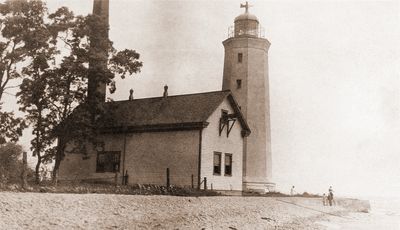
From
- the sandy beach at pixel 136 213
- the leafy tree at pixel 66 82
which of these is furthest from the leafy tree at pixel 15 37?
the sandy beach at pixel 136 213

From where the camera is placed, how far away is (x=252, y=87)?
34906mm

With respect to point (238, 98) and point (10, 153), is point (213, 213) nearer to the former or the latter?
point (238, 98)

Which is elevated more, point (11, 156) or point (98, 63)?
point (98, 63)

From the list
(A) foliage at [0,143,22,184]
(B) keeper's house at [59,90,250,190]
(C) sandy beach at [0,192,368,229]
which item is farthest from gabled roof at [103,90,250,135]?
(A) foliage at [0,143,22,184]

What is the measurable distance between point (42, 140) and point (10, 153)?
21023mm

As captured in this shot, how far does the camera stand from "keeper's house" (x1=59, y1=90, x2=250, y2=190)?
2588 centimetres

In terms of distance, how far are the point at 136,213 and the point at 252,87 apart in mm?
21113

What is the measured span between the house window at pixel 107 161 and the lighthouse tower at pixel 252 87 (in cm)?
970

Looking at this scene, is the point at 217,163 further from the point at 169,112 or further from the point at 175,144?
the point at 169,112

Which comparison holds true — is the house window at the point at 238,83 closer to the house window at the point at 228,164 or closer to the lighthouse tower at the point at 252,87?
the lighthouse tower at the point at 252,87

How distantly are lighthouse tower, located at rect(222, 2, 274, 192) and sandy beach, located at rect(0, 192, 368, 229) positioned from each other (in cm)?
A: 1188

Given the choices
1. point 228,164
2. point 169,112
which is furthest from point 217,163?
point 169,112

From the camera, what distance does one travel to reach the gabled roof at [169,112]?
1040 inches

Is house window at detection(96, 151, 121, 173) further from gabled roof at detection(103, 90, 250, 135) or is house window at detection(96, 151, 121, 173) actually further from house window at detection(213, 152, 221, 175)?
house window at detection(213, 152, 221, 175)
